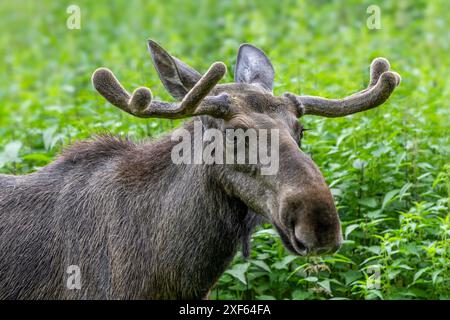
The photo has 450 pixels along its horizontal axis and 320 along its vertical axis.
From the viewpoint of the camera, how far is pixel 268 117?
6.12 metres

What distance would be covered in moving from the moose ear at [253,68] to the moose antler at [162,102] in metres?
0.64

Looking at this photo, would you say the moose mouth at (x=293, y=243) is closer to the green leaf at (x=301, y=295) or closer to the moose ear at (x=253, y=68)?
the moose ear at (x=253, y=68)

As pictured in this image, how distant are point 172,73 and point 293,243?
1260 mm

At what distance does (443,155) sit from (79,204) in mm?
2903

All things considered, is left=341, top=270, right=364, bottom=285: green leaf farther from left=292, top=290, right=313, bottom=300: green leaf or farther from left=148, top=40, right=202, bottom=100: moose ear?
left=148, top=40, right=202, bottom=100: moose ear

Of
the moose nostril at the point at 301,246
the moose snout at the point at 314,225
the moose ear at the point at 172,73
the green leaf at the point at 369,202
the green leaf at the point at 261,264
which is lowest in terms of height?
the green leaf at the point at 261,264

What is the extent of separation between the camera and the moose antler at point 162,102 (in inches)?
229

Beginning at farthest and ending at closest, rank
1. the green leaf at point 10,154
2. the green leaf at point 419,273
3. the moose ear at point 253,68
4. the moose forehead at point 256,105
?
1. the green leaf at point 10,154
2. the green leaf at point 419,273
3. the moose ear at point 253,68
4. the moose forehead at point 256,105

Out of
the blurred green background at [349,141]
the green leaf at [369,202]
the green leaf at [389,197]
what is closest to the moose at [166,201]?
the blurred green background at [349,141]

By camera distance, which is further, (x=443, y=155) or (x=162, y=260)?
(x=443, y=155)

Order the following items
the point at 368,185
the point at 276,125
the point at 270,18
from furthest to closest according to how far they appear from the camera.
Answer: the point at 270,18, the point at 368,185, the point at 276,125

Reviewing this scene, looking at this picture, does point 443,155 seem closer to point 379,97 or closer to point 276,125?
point 379,97
